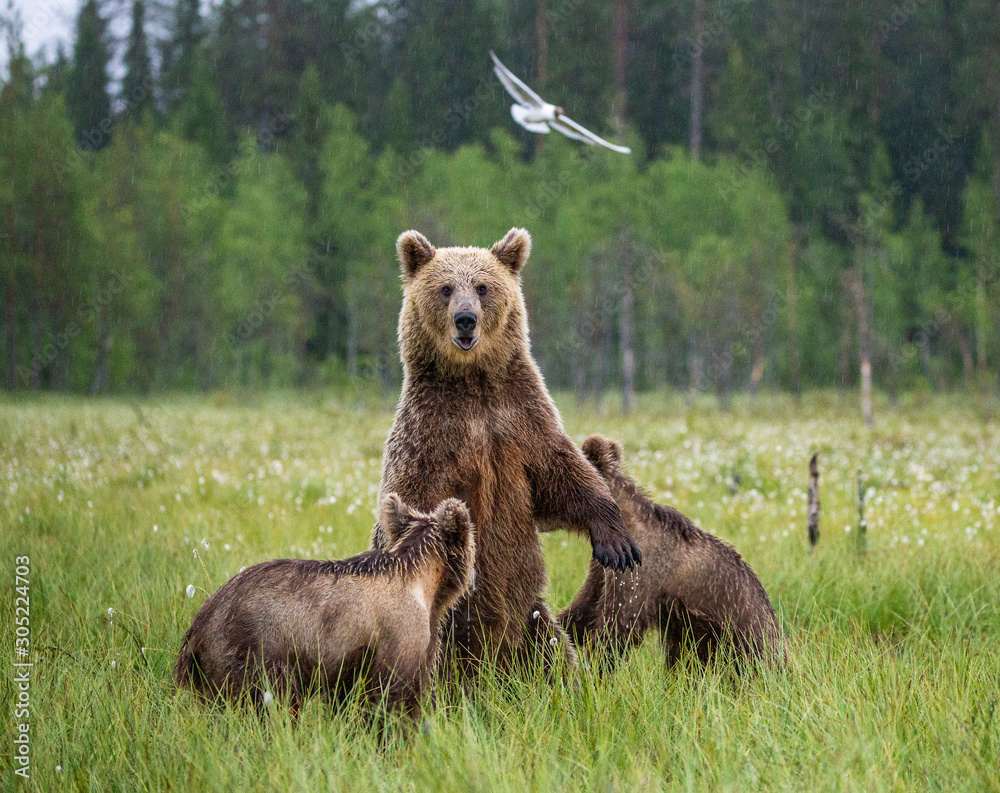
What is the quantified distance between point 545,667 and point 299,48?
51.7 meters

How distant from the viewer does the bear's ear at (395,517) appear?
390 centimetres

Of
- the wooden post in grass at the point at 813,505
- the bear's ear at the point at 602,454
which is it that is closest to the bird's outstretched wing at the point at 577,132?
the bear's ear at the point at 602,454

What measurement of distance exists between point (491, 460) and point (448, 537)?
0.67m

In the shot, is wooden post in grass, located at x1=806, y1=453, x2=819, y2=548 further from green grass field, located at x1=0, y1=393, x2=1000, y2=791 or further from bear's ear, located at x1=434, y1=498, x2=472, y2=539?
bear's ear, located at x1=434, y1=498, x2=472, y2=539

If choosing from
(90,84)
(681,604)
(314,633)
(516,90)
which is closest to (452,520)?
(314,633)

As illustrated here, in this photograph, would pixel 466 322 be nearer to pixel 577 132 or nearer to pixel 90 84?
pixel 577 132

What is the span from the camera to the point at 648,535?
4578mm

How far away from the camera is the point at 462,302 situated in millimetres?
4516

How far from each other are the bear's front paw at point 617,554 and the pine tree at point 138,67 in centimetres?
4935

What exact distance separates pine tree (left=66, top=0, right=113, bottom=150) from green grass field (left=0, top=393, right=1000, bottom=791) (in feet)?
128

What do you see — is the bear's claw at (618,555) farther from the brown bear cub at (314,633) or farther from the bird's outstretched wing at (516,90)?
the bird's outstretched wing at (516,90)

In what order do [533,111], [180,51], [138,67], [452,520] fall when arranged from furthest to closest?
1. [180,51]
2. [138,67]
3. [533,111]
4. [452,520]

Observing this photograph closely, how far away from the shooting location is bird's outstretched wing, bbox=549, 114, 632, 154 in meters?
4.60

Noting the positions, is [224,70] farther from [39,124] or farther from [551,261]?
[551,261]
